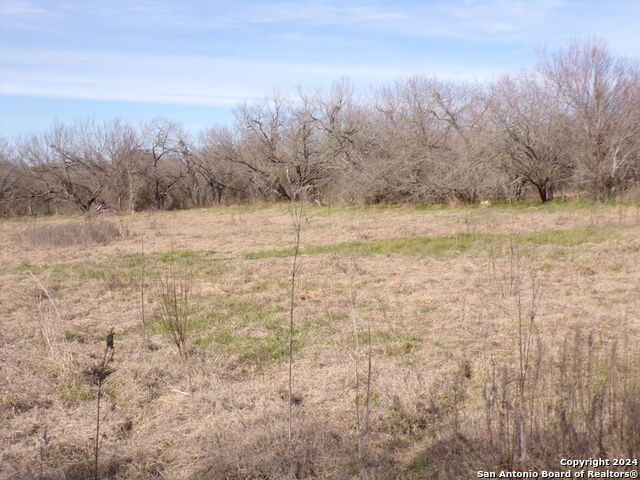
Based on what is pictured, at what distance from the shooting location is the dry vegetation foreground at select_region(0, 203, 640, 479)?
10.2 ft

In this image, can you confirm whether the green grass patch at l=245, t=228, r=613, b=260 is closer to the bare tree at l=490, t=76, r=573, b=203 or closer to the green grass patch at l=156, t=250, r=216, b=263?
the green grass patch at l=156, t=250, r=216, b=263

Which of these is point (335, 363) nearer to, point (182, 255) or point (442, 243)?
point (442, 243)

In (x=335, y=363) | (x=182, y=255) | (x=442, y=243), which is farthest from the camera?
(x=182, y=255)

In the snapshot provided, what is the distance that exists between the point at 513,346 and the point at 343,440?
2327 mm

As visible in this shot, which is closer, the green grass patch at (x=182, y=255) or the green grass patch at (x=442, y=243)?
the green grass patch at (x=442, y=243)

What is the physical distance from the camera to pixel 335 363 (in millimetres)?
4844

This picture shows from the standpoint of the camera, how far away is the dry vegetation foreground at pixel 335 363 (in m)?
3.11

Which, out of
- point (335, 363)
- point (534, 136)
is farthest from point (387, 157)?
point (335, 363)

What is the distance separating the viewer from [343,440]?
3.45 metres

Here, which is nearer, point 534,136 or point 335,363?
point 335,363

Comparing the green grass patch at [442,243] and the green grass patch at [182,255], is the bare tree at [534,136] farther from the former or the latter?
the green grass patch at [182,255]

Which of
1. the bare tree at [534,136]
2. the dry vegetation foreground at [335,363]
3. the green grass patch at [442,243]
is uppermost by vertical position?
the bare tree at [534,136]

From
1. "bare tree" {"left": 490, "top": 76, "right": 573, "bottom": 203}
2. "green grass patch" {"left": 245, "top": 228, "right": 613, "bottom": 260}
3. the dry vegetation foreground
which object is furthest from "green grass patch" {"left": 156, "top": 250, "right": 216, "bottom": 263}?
"bare tree" {"left": 490, "top": 76, "right": 573, "bottom": 203}

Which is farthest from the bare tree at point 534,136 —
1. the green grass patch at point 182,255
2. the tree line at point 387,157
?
the green grass patch at point 182,255
